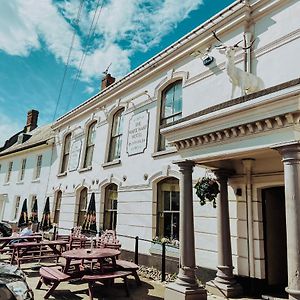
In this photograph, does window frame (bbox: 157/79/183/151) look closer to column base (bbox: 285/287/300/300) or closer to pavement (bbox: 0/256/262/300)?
pavement (bbox: 0/256/262/300)

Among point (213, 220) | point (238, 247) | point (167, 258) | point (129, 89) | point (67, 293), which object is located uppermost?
point (129, 89)

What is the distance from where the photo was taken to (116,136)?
44.2ft

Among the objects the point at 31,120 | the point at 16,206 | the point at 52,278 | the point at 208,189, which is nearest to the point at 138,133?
the point at 208,189

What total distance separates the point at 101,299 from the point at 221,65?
6815mm

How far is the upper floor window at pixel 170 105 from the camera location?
409 inches

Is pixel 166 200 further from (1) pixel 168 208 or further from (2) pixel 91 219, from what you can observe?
(2) pixel 91 219

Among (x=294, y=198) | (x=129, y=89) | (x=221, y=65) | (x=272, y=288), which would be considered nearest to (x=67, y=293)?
(x=272, y=288)

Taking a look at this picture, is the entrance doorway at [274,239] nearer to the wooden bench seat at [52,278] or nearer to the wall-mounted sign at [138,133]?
the wooden bench seat at [52,278]

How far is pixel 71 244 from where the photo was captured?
35.4 ft

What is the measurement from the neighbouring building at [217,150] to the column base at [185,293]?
21 mm

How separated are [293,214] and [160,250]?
5.74 metres

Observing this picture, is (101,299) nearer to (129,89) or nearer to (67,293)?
(67,293)

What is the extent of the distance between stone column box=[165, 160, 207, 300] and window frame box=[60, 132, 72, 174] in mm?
11790

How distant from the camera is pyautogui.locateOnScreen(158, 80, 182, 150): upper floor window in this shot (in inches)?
409
